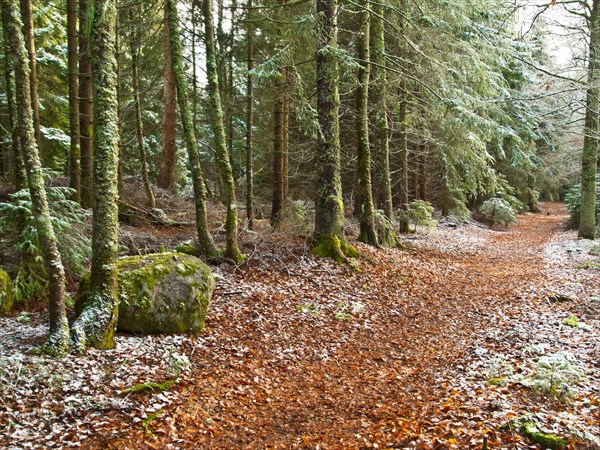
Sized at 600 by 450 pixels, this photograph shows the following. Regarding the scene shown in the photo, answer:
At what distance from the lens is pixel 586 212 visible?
51.1ft

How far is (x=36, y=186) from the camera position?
16.1 ft

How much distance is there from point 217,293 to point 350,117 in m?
12.3

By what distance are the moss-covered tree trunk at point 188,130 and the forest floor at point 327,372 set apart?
2.58 feet

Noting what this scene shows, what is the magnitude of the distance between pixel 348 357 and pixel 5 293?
5.42 m

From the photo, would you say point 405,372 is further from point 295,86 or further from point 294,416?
point 295,86

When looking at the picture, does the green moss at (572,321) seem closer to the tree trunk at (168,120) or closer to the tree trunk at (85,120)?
the tree trunk at (85,120)

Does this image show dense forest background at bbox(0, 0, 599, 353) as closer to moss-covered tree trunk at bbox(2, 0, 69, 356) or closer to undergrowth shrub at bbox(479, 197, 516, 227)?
moss-covered tree trunk at bbox(2, 0, 69, 356)

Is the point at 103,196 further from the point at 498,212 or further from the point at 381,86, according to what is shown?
the point at 498,212

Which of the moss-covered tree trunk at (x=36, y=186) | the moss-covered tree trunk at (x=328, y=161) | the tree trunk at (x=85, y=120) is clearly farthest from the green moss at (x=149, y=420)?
the tree trunk at (x=85, y=120)

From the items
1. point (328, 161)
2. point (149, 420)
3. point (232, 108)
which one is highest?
point (232, 108)

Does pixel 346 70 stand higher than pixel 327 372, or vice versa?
pixel 346 70

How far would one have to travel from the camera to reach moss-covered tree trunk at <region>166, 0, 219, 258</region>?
8289mm

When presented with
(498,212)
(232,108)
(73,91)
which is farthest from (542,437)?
(498,212)

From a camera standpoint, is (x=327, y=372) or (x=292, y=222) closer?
(x=327, y=372)
